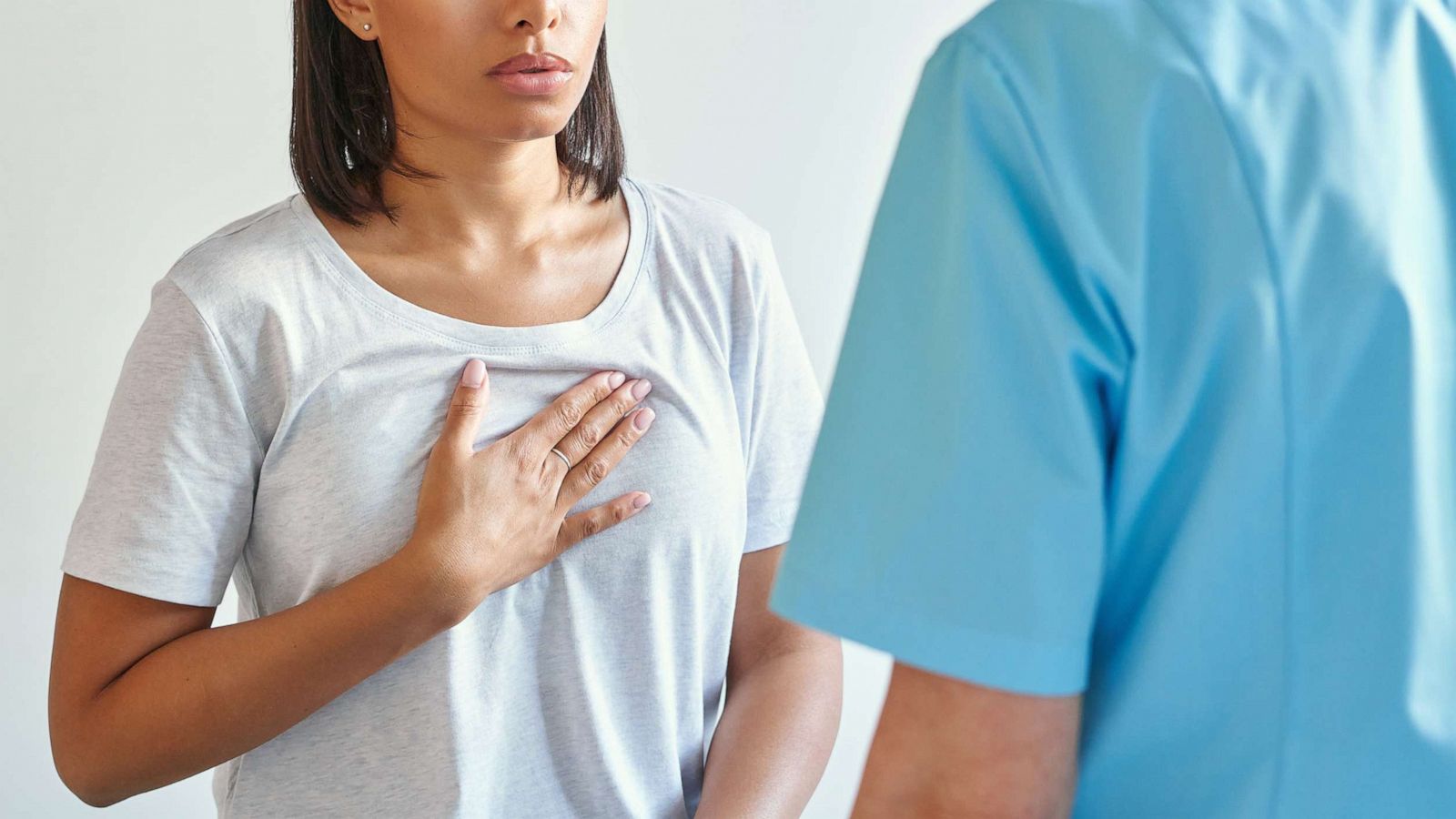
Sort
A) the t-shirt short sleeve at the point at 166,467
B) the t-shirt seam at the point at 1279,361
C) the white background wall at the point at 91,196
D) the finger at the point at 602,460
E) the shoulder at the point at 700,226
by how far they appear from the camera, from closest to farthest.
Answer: the t-shirt seam at the point at 1279,361
the t-shirt short sleeve at the point at 166,467
the finger at the point at 602,460
the shoulder at the point at 700,226
the white background wall at the point at 91,196

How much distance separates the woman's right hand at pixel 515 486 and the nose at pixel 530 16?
0.83 ft

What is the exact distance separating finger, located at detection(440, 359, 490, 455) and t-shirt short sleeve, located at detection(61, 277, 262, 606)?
5.7 inches

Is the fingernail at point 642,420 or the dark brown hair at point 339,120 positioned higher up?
the dark brown hair at point 339,120

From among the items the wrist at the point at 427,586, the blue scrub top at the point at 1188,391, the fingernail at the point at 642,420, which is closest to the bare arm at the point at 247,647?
the wrist at the point at 427,586

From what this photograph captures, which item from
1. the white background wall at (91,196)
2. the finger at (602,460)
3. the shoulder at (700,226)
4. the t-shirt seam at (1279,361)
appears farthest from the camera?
the white background wall at (91,196)

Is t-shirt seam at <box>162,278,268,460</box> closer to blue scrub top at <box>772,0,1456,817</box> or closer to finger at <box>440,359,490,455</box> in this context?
finger at <box>440,359,490,455</box>

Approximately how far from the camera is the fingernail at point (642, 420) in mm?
1015

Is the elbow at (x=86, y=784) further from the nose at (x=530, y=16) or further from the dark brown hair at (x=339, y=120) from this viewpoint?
the nose at (x=530, y=16)

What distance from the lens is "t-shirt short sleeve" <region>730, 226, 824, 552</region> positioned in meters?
1.10

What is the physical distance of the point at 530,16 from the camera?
946 mm

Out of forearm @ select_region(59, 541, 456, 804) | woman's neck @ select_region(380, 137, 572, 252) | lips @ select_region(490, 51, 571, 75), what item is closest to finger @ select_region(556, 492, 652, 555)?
forearm @ select_region(59, 541, 456, 804)

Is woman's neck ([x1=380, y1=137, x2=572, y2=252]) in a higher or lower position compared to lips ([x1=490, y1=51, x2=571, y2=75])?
lower

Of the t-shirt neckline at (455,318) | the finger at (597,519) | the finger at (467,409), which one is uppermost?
the t-shirt neckline at (455,318)

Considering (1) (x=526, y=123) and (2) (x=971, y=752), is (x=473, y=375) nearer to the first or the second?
(1) (x=526, y=123)
